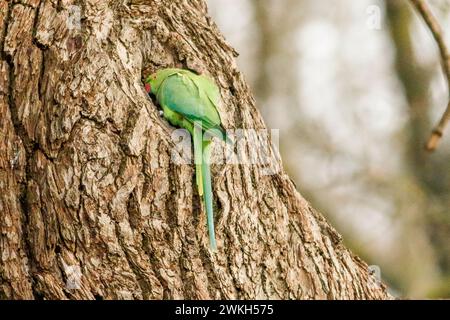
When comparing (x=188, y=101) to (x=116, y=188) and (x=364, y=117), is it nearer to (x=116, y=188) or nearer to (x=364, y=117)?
(x=116, y=188)

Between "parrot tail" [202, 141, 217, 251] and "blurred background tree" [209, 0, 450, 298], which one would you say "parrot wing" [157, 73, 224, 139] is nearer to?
"parrot tail" [202, 141, 217, 251]

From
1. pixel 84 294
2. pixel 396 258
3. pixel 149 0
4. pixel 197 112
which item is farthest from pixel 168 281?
pixel 396 258

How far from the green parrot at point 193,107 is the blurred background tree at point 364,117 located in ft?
13.7

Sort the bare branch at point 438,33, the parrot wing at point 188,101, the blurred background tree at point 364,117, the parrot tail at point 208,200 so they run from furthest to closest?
the blurred background tree at point 364,117 → the parrot wing at point 188,101 → the parrot tail at point 208,200 → the bare branch at point 438,33

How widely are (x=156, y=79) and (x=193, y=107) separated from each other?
21 centimetres

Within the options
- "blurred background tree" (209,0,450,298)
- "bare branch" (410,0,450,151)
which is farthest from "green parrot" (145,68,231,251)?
"blurred background tree" (209,0,450,298)

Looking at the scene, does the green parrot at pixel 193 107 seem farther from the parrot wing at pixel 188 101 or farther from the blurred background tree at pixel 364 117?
the blurred background tree at pixel 364 117

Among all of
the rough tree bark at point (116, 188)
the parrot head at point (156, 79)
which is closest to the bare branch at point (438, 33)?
the rough tree bark at point (116, 188)

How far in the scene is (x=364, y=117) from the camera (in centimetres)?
1009

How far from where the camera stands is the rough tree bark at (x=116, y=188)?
11.2 ft

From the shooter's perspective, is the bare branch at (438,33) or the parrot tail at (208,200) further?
the parrot tail at (208,200)

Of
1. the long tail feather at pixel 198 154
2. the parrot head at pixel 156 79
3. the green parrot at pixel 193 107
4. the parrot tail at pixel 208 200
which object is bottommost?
the parrot tail at pixel 208 200

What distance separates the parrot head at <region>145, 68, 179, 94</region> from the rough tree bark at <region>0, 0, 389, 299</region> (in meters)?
0.06

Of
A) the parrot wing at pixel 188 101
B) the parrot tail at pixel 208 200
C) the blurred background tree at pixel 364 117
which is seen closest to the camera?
the parrot tail at pixel 208 200
